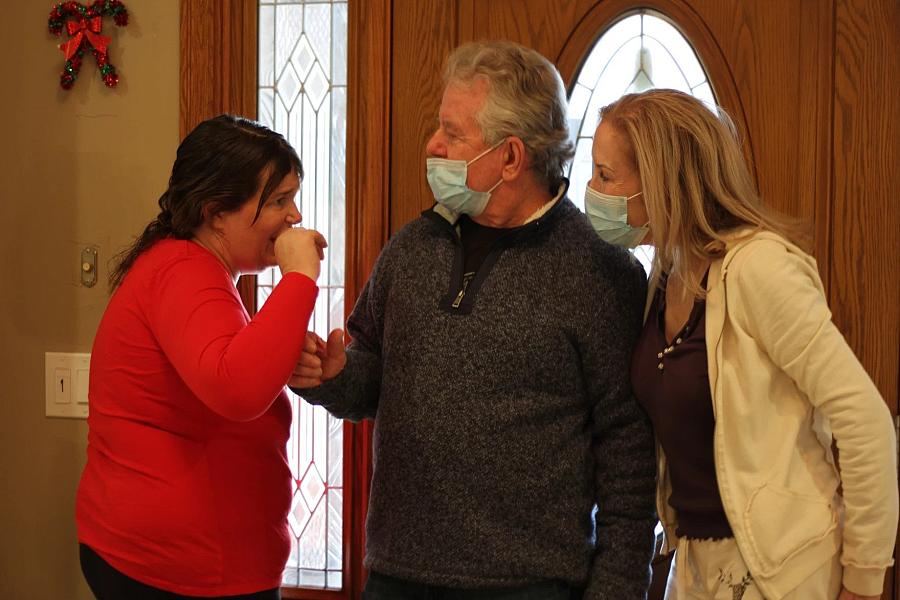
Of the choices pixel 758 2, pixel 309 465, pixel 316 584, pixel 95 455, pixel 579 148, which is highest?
pixel 758 2

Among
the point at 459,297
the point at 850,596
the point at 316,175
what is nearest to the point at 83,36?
the point at 316,175

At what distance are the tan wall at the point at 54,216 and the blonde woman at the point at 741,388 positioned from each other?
111 cm

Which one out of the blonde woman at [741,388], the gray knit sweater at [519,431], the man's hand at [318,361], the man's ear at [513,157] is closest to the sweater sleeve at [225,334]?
the man's hand at [318,361]

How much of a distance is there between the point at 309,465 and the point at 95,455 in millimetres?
693

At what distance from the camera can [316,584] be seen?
2.06m

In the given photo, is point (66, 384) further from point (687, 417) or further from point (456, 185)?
point (687, 417)

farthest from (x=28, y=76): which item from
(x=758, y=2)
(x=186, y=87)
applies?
(x=758, y=2)

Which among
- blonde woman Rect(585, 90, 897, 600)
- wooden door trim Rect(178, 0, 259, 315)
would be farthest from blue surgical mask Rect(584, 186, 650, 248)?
wooden door trim Rect(178, 0, 259, 315)

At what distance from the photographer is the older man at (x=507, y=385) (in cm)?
143

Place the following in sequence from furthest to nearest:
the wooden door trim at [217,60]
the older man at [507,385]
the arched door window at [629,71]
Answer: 1. the wooden door trim at [217,60]
2. the arched door window at [629,71]
3. the older man at [507,385]

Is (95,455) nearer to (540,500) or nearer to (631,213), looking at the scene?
(540,500)

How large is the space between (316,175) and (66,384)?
739mm

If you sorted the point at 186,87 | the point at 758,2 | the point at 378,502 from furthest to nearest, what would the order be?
the point at 186,87
the point at 758,2
the point at 378,502

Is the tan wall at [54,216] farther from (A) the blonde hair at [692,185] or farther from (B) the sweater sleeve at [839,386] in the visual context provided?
(B) the sweater sleeve at [839,386]
